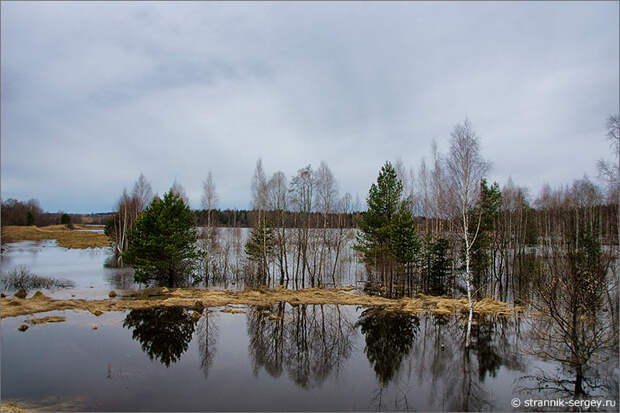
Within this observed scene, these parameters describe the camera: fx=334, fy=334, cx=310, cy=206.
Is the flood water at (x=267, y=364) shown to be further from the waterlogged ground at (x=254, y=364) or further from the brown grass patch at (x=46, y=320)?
the brown grass patch at (x=46, y=320)

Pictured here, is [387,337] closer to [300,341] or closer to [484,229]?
[300,341]

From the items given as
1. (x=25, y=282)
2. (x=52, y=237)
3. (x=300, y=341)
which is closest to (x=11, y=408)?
(x=300, y=341)

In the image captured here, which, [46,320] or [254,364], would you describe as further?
[46,320]

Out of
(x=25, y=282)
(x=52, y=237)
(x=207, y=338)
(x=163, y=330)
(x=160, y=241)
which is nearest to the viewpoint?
(x=207, y=338)

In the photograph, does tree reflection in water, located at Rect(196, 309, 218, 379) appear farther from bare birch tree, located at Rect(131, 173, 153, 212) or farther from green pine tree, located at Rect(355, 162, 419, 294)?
bare birch tree, located at Rect(131, 173, 153, 212)

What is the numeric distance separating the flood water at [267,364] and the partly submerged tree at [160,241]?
18.9ft

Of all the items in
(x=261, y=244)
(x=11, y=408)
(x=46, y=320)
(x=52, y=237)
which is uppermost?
(x=261, y=244)

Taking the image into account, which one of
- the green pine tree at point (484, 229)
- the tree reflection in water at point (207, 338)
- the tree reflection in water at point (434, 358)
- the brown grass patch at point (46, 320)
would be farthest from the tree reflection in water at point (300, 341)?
the green pine tree at point (484, 229)

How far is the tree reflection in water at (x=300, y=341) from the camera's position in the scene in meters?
11.4

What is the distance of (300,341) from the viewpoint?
14469mm

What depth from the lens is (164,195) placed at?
2478 centimetres

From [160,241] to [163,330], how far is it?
9650 mm

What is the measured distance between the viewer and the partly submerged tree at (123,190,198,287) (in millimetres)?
23328

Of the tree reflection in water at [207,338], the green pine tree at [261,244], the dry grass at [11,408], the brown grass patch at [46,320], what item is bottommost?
the tree reflection in water at [207,338]
